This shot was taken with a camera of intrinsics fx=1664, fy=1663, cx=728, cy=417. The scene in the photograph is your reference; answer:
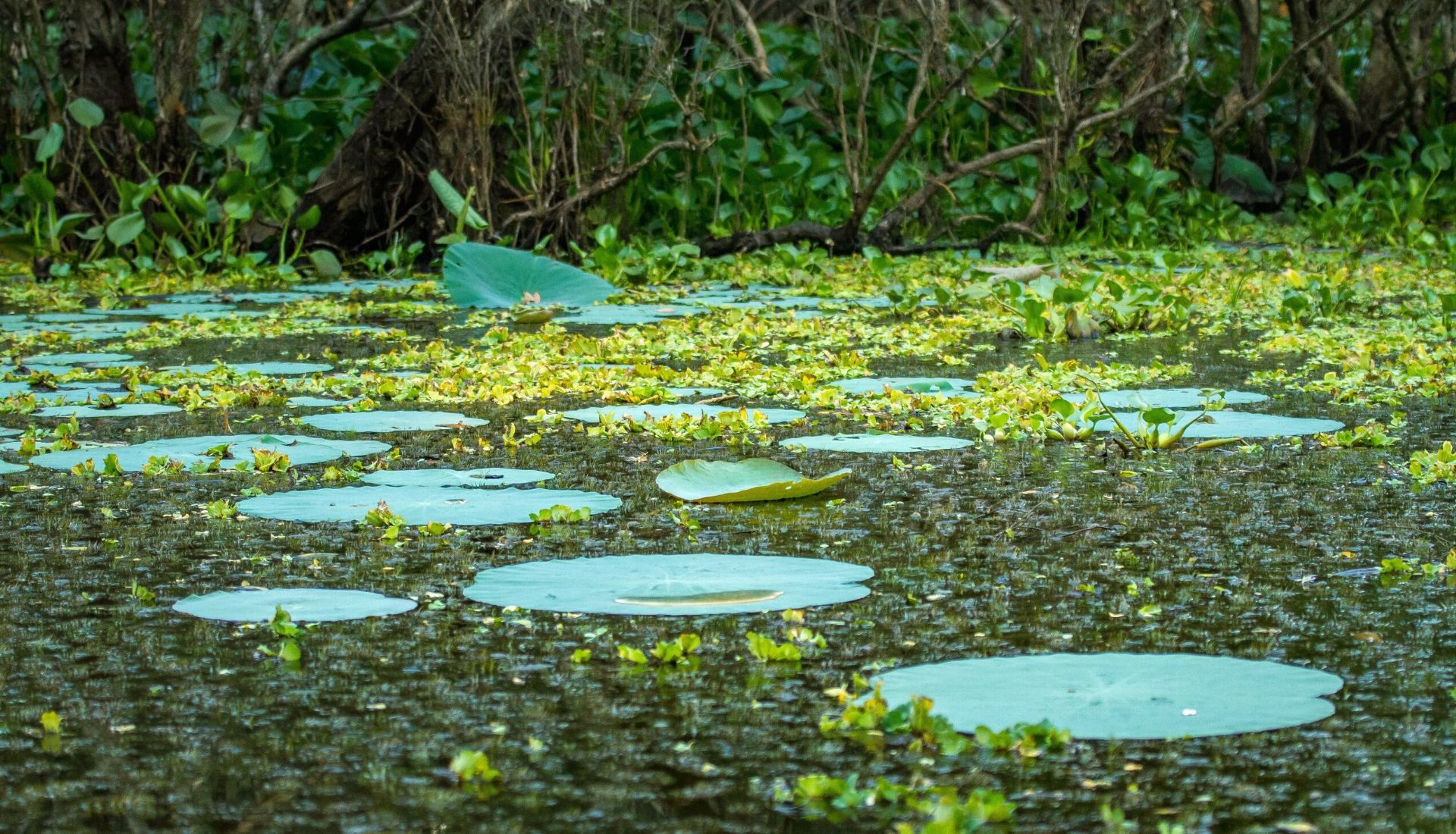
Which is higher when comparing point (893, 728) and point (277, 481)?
point (893, 728)

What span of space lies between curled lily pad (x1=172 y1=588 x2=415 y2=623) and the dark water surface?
0.02 m

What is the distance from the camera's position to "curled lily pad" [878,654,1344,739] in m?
1.17

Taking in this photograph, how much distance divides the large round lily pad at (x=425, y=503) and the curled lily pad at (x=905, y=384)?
43.9 inches

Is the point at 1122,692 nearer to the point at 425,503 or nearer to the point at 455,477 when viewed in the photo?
the point at 425,503

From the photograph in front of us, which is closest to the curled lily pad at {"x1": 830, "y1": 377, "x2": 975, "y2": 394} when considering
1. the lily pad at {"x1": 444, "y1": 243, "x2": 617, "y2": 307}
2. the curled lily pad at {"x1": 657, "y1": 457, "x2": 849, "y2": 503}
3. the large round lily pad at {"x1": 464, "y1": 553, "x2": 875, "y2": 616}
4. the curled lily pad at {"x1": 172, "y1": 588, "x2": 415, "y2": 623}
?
the curled lily pad at {"x1": 657, "y1": 457, "x2": 849, "y2": 503}

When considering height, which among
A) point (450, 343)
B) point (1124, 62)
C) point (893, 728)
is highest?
point (1124, 62)

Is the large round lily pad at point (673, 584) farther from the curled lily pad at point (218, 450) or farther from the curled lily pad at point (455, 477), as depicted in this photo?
the curled lily pad at point (218, 450)

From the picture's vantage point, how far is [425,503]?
205 cm

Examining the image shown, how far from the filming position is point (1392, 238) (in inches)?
293

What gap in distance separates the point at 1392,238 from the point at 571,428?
5.70 metres

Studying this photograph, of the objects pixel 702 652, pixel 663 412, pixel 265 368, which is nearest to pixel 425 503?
pixel 702 652

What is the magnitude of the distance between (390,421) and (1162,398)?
4.51 feet

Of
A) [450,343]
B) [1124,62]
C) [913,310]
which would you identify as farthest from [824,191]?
[450,343]

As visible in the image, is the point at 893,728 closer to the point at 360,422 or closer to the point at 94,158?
the point at 360,422
